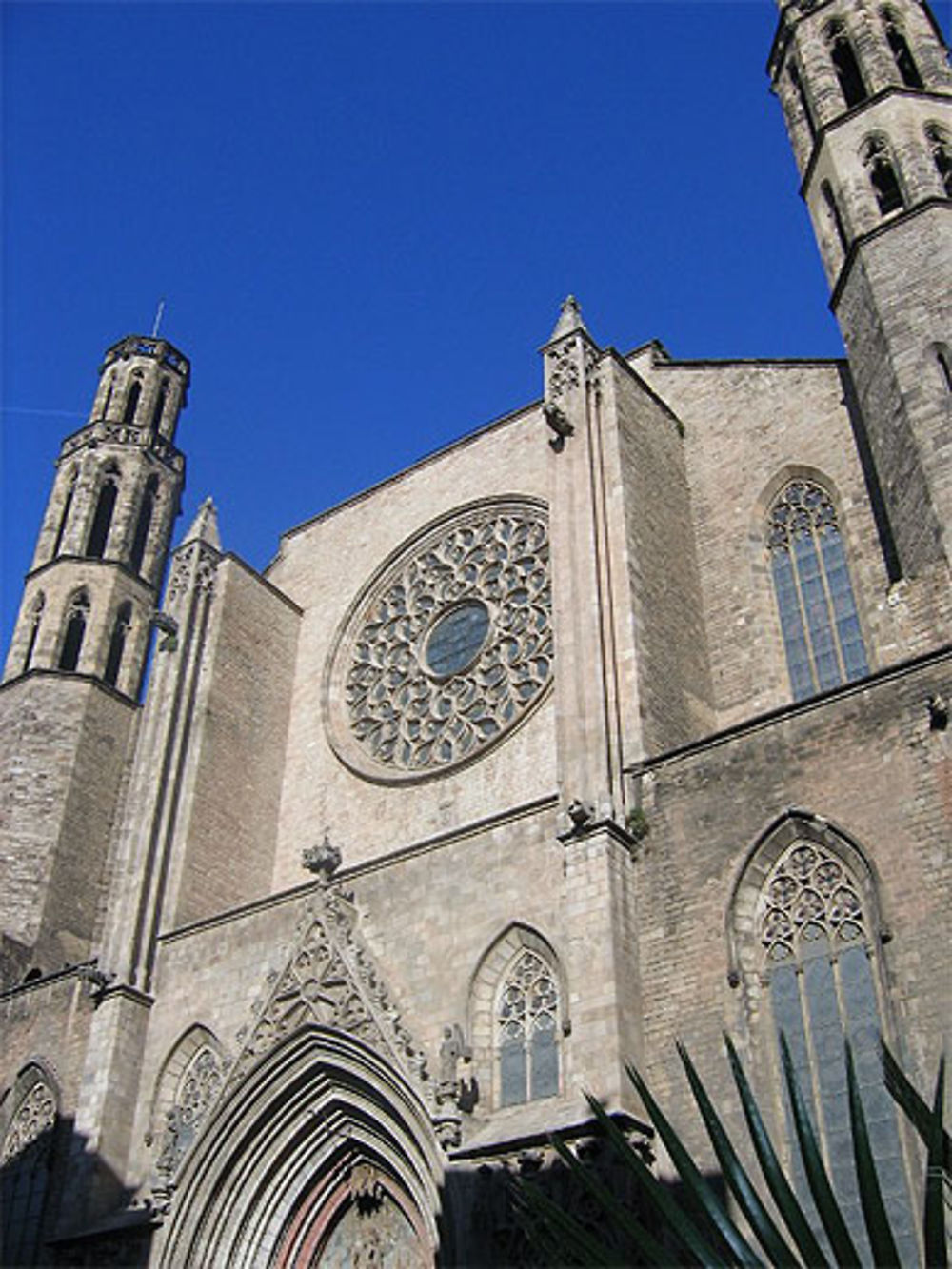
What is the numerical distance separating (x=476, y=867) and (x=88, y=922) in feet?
25.5

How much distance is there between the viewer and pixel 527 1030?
424 inches

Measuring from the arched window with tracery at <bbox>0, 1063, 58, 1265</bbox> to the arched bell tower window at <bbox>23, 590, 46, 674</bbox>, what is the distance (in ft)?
21.9

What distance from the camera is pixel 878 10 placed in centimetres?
1530

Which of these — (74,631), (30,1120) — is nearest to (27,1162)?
(30,1120)

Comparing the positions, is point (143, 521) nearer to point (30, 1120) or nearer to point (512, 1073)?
point (30, 1120)

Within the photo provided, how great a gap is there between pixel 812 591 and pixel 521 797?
140 inches

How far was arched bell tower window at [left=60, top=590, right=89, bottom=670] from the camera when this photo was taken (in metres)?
19.5

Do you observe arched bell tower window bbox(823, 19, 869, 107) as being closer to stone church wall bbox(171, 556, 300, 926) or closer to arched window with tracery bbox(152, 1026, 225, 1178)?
stone church wall bbox(171, 556, 300, 926)

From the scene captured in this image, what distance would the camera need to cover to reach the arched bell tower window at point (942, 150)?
44.0ft

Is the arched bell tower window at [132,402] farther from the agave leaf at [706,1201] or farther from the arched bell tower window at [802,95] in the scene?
→ the agave leaf at [706,1201]

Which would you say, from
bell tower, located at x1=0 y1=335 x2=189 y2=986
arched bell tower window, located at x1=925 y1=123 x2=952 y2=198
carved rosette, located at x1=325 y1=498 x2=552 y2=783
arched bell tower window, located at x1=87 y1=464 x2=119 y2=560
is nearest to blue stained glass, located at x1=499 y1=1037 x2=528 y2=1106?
carved rosette, located at x1=325 y1=498 x2=552 y2=783

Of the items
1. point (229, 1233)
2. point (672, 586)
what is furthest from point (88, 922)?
point (672, 586)

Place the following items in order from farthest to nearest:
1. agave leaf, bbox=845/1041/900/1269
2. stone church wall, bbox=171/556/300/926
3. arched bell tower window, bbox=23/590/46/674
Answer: arched bell tower window, bbox=23/590/46/674, stone church wall, bbox=171/556/300/926, agave leaf, bbox=845/1041/900/1269

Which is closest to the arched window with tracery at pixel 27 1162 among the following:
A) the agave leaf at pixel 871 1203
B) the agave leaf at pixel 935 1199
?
the agave leaf at pixel 871 1203
